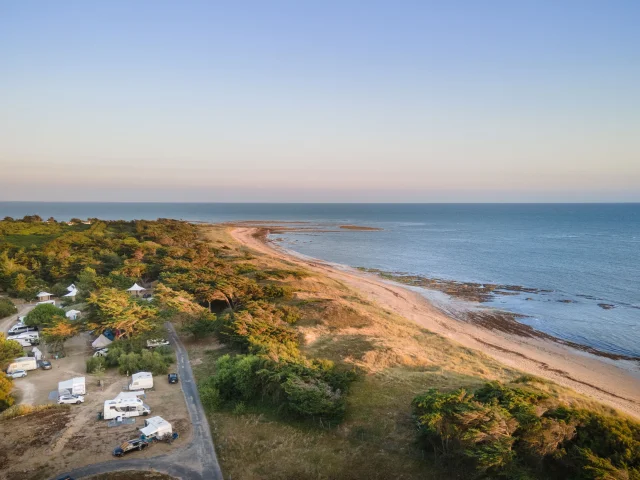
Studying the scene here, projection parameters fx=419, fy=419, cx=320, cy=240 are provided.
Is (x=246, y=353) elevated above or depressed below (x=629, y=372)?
above

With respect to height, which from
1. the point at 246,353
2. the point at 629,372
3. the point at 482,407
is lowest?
the point at 629,372

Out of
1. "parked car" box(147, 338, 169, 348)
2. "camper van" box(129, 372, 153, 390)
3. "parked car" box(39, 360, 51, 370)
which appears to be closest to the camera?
"camper van" box(129, 372, 153, 390)

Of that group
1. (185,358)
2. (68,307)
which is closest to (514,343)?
(185,358)

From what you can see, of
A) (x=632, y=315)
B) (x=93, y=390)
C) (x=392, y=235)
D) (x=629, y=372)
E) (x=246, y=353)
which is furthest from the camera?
(x=392, y=235)

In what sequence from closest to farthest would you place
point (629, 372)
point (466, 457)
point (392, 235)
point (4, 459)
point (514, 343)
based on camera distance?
point (466, 457) < point (4, 459) < point (629, 372) < point (514, 343) < point (392, 235)

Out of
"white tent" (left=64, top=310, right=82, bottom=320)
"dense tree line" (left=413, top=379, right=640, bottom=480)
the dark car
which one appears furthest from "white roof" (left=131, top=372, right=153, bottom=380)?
"dense tree line" (left=413, top=379, right=640, bottom=480)

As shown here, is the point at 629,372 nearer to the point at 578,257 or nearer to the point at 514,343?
the point at 514,343

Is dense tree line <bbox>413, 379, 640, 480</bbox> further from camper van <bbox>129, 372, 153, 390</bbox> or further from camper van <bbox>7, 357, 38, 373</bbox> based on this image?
camper van <bbox>7, 357, 38, 373</bbox>

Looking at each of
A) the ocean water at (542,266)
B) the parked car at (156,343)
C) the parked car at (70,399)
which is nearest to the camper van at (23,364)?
the parked car at (70,399)
